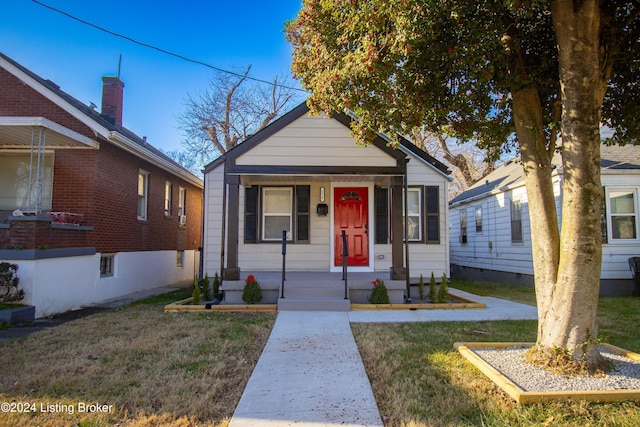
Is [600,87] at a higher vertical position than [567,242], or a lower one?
higher

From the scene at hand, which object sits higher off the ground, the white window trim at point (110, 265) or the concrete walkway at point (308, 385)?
the white window trim at point (110, 265)

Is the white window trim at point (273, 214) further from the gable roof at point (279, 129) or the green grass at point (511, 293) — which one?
the green grass at point (511, 293)

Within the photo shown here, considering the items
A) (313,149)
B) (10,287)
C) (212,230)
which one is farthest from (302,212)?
(10,287)

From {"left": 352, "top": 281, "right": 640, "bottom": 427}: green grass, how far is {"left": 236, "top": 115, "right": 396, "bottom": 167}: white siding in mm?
3541

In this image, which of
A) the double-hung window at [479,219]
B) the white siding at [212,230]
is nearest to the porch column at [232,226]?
the white siding at [212,230]

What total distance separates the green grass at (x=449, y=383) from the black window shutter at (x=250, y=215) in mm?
4209

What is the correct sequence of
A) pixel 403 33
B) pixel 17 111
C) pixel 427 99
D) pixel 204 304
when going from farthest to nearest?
pixel 17 111 < pixel 204 304 < pixel 427 99 < pixel 403 33

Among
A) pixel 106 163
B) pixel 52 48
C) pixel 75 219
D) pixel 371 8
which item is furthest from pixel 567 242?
pixel 52 48

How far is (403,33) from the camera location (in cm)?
395

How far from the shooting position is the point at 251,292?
778 centimetres

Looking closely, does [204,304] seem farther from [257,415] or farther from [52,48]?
[52,48]

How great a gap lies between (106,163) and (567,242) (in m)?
9.26

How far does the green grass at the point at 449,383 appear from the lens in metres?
2.95

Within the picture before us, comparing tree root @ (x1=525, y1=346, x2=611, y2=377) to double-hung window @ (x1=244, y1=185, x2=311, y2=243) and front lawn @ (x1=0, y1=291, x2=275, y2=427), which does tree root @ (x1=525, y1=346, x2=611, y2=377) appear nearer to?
front lawn @ (x1=0, y1=291, x2=275, y2=427)
